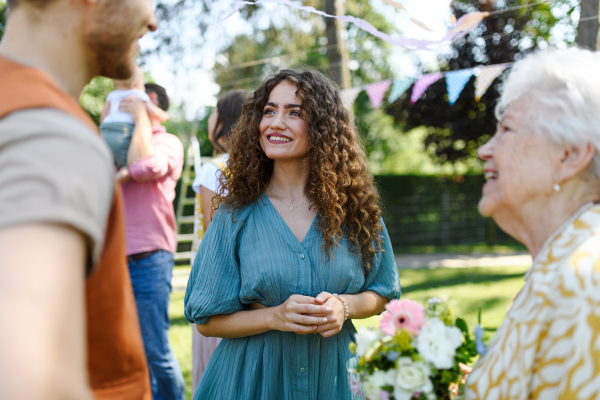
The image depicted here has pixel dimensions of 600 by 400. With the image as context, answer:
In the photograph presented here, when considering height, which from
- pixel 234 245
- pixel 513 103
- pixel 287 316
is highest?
pixel 513 103

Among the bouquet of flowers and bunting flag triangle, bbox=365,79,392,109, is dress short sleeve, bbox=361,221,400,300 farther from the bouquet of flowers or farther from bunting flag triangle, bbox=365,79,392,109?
bunting flag triangle, bbox=365,79,392,109

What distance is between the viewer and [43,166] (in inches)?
25.9

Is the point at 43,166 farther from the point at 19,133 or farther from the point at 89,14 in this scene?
the point at 89,14

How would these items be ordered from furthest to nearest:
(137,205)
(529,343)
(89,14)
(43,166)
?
1. (137,205)
2. (529,343)
3. (89,14)
4. (43,166)

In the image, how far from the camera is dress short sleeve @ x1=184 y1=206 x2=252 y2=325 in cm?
202

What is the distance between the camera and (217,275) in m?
2.04

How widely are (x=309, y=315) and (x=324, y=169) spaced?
769 millimetres

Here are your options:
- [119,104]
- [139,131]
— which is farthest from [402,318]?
[119,104]

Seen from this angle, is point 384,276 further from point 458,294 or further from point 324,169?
point 458,294

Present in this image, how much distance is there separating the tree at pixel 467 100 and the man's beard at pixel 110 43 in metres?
11.7

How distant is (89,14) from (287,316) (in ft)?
4.42

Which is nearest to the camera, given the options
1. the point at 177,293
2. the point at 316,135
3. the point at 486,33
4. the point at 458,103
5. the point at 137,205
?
the point at 316,135

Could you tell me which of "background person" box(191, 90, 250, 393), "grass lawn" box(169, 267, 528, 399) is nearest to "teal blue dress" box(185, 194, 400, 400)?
"background person" box(191, 90, 250, 393)

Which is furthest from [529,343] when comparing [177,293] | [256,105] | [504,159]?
[177,293]
